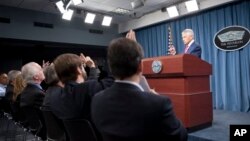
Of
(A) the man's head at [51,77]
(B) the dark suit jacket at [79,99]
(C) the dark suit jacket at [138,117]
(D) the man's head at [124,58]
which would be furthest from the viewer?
(A) the man's head at [51,77]

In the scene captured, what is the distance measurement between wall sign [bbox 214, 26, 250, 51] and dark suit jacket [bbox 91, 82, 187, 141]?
15.8ft

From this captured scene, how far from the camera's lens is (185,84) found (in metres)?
2.72

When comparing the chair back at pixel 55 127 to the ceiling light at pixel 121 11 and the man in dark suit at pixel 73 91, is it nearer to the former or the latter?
the man in dark suit at pixel 73 91

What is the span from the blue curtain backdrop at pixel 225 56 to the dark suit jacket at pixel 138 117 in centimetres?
473

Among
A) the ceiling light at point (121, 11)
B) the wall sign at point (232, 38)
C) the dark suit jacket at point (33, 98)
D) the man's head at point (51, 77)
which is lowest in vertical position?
the dark suit jacket at point (33, 98)

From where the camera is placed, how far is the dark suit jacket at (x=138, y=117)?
104 cm

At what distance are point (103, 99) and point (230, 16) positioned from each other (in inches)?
204

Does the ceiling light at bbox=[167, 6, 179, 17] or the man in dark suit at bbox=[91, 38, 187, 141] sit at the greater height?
the ceiling light at bbox=[167, 6, 179, 17]

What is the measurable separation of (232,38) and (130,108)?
5066mm

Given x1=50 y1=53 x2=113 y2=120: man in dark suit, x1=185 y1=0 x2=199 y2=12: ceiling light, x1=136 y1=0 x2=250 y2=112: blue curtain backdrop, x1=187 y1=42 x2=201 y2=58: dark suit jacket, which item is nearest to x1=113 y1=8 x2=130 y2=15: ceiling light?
x1=136 y1=0 x2=250 y2=112: blue curtain backdrop

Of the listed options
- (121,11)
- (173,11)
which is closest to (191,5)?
(173,11)

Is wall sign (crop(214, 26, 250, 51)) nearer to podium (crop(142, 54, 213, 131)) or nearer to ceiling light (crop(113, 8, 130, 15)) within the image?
ceiling light (crop(113, 8, 130, 15))

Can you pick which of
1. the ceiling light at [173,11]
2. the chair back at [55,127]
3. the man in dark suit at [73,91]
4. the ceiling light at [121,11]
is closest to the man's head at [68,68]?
the man in dark suit at [73,91]

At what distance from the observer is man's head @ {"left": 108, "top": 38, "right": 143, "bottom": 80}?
1.15 metres
